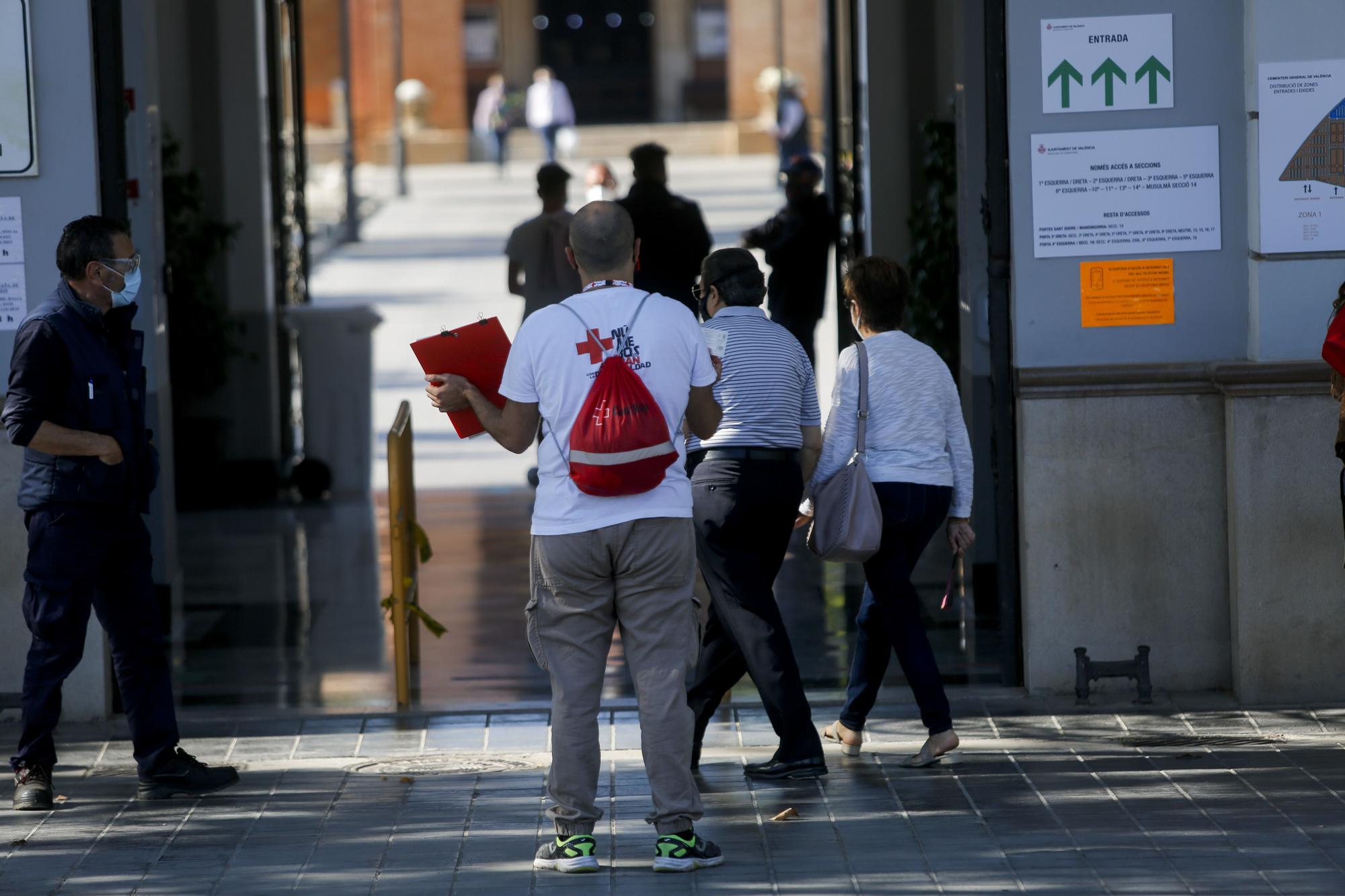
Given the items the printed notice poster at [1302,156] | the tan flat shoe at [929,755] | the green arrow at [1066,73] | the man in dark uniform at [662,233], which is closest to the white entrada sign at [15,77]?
the green arrow at [1066,73]

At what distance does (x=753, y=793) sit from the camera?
630cm

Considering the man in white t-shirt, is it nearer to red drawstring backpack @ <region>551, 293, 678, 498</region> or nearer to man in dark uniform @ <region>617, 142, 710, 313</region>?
red drawstring backpack @ <region>551, 293, 678, 498</region>

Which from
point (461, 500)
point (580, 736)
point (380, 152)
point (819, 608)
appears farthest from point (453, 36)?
point (580, 736)

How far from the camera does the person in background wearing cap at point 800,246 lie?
1208cm

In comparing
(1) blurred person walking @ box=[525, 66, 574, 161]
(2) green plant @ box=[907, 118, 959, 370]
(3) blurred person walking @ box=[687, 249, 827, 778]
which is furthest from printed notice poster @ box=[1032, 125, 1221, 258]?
(1) blurred person walking @ box=[525, 66, 574, 161]

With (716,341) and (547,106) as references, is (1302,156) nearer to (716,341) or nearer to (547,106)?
(716,341)

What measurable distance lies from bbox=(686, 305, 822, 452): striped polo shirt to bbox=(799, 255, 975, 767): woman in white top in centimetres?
25

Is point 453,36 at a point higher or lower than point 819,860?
higher

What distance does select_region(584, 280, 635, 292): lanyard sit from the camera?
5.52 metres

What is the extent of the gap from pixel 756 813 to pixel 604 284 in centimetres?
173

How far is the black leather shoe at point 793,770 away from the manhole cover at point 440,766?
80 cm

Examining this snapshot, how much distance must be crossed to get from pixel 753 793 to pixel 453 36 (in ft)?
161

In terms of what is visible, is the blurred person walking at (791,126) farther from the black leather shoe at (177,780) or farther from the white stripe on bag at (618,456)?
the white stripe on bag at (618,456)

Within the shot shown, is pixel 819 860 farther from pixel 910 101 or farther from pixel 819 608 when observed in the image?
pixel 910 101
